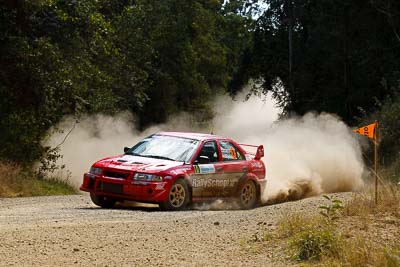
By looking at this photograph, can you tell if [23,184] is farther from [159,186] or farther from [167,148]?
[159,186]

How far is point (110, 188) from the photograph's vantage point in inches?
631

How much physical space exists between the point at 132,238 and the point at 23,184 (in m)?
12.3

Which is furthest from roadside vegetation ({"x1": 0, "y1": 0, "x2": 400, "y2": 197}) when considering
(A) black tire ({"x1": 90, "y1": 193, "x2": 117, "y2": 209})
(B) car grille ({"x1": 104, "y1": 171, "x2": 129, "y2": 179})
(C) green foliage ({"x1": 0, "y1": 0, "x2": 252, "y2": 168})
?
(B) car grille ({"x1": 104, "y1": 171, "x2": 129, "y2": 179})

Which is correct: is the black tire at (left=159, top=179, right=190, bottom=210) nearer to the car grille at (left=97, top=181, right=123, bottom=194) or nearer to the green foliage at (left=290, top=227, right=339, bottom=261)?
the car grille at (left=97, top=181, right=123, bottom=194)

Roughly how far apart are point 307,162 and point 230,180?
21.0 ft

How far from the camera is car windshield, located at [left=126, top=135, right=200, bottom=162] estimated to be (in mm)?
16944

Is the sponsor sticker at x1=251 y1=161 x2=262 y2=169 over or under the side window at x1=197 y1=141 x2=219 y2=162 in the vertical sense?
under

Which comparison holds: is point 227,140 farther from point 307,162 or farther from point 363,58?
point 363,58

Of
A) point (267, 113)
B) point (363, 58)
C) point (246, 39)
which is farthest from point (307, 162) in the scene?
point (246, 39)

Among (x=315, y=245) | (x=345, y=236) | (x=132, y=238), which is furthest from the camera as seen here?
(x=132, y=238)

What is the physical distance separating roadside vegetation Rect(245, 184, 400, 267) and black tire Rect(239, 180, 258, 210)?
491 centimetres

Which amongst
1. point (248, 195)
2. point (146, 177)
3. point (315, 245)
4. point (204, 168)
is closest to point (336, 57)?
point (248, 195)

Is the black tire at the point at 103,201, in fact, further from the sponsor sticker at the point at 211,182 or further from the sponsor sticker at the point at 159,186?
the sponsor sticker at the point at 211,182

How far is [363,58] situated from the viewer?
124 feet
